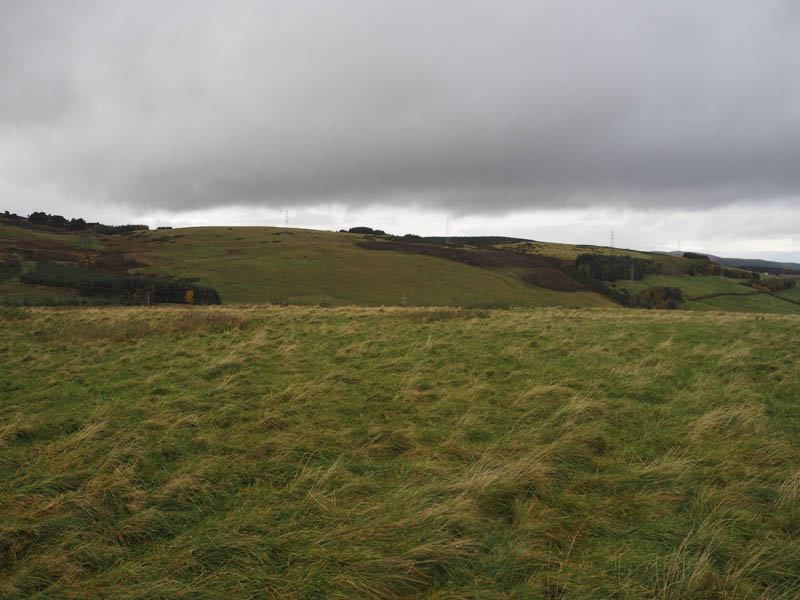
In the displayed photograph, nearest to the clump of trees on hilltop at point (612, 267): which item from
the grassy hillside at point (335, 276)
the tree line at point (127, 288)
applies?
the grassy hillside at point (335, 276)

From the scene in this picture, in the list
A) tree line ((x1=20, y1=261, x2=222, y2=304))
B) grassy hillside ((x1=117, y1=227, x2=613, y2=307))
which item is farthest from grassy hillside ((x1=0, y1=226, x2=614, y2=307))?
tree line ((x1=20, y1=261, x2=222, y2=304))

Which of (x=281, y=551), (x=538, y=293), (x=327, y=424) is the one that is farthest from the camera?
(x=538, y=293)

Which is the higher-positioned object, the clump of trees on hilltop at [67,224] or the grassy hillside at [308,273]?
the clump of trees on hilltop at [67,224]

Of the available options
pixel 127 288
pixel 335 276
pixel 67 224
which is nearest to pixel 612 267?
pixel 335 276

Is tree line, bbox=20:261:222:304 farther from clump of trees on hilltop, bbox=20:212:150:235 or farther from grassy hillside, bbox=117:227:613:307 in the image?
clump of trees on hilltop, bbox=20:212:150:235

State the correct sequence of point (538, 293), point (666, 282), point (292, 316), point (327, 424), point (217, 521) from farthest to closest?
point (666, 282) < point (538, 293) < point (292, 316) < point (327, 424) < point (217, 521)

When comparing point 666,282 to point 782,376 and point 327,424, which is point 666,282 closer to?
point 782,376

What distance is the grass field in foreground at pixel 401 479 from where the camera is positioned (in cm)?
327

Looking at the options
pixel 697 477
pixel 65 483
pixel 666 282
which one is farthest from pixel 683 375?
pixel 666 282

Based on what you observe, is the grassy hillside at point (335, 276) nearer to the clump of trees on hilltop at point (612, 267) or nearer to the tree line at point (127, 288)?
the tree line at point (127, 288)

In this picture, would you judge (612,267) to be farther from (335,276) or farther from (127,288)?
(127,288)

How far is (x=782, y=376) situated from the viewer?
856 centimetres

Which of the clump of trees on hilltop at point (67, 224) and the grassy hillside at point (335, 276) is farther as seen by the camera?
the clump of trees on hilltop at point (67, 224)

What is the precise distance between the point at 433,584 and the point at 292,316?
54.4 feet
